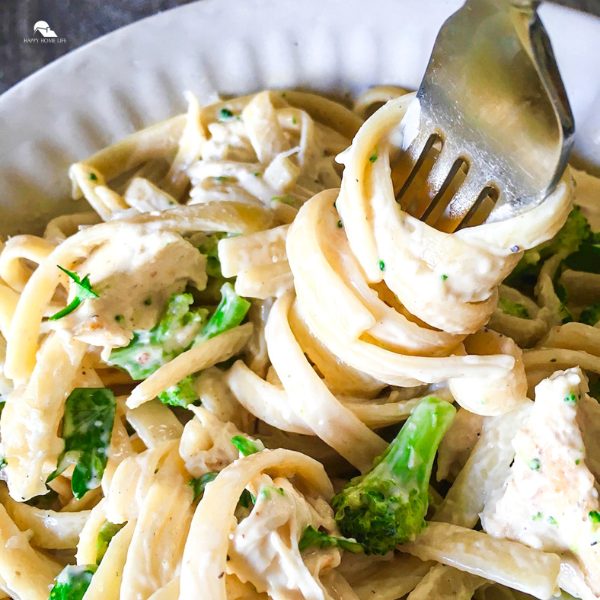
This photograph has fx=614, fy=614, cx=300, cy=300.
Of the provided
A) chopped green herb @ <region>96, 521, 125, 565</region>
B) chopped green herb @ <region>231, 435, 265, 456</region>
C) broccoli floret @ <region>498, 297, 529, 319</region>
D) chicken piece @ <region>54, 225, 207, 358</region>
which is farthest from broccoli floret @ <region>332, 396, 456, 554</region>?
chicken piece @ <region>54, 225, 207, 358</region>

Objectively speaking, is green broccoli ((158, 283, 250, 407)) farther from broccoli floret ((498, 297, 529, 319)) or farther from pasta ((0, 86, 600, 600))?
broccoli floret ((498, 297, 529, 319))

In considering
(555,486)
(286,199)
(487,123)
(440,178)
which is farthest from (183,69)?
(555,486)

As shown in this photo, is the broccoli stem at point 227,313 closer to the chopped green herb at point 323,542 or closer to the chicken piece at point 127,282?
the chicken piece at point 127,282

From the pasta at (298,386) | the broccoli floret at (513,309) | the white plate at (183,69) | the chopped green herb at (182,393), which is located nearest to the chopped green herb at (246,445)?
the pasta at (298,386)

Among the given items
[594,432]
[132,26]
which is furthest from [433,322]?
[132,26]

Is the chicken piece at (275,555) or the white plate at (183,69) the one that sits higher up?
the white plate at (183,69)

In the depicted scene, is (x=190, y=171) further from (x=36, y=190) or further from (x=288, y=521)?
(x=288, y=521)

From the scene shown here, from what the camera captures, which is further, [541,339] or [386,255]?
[541,339]
